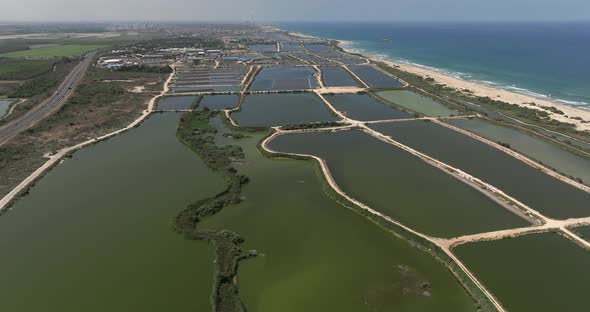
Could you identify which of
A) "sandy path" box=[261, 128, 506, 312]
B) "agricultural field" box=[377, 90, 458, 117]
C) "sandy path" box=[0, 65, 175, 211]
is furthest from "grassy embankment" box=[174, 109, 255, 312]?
"agricultural field" box=[377, 90, 458, 117]

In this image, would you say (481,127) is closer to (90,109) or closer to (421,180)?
Result: (421,180)

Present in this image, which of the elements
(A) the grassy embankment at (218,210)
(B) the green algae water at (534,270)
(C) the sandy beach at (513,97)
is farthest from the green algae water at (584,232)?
(C) the sandy beach at (513,97)

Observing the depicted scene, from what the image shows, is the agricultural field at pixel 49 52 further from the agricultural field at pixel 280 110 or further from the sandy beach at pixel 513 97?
the sandy beach at pixel 513 97

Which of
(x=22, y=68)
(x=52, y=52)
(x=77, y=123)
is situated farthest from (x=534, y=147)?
(x=52, y=52)

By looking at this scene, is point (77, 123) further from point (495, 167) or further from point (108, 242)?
point (495, 167)

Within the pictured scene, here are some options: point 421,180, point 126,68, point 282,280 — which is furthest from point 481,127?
point 126,68
